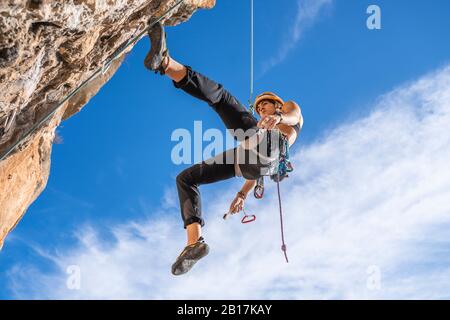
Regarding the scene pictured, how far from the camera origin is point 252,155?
15.2 feet

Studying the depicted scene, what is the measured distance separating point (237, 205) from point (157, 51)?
2.33m

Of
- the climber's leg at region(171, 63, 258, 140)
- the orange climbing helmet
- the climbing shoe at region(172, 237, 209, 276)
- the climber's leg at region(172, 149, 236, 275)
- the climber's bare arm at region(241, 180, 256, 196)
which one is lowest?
the climbing shoe at region(172, 237, 209, 276)

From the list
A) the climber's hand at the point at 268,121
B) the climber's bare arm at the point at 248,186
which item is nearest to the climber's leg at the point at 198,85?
the climber's hand at the point at 268,121

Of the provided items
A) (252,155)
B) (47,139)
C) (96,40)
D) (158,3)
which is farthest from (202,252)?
(47,139)

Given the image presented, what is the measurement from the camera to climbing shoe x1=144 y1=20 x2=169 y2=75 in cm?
390

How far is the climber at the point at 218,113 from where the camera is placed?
4004 mm

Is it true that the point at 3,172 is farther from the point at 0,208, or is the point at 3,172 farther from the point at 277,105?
the point at 277,105

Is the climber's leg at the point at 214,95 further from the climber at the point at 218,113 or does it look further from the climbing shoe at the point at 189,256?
the climbing shoe at the point at 189,256

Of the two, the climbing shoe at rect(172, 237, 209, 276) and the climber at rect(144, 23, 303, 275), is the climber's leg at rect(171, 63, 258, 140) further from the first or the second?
the climbing shoe at rect(172, 237, 209, 276)

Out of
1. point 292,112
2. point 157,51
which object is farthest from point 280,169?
point 157,51

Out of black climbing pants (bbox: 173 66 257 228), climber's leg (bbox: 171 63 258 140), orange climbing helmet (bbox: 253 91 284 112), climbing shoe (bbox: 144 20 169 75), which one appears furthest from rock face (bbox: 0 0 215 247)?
orange climbing helmet (bbox: 253 91 284 112)

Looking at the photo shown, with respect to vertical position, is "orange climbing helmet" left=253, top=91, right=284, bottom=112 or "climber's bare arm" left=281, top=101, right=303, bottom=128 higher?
"orange climbing helmet" left=253, top=91, right=284, bottom=112

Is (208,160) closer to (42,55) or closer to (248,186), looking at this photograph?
(248,186)

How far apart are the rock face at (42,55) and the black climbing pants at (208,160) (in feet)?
2.75
